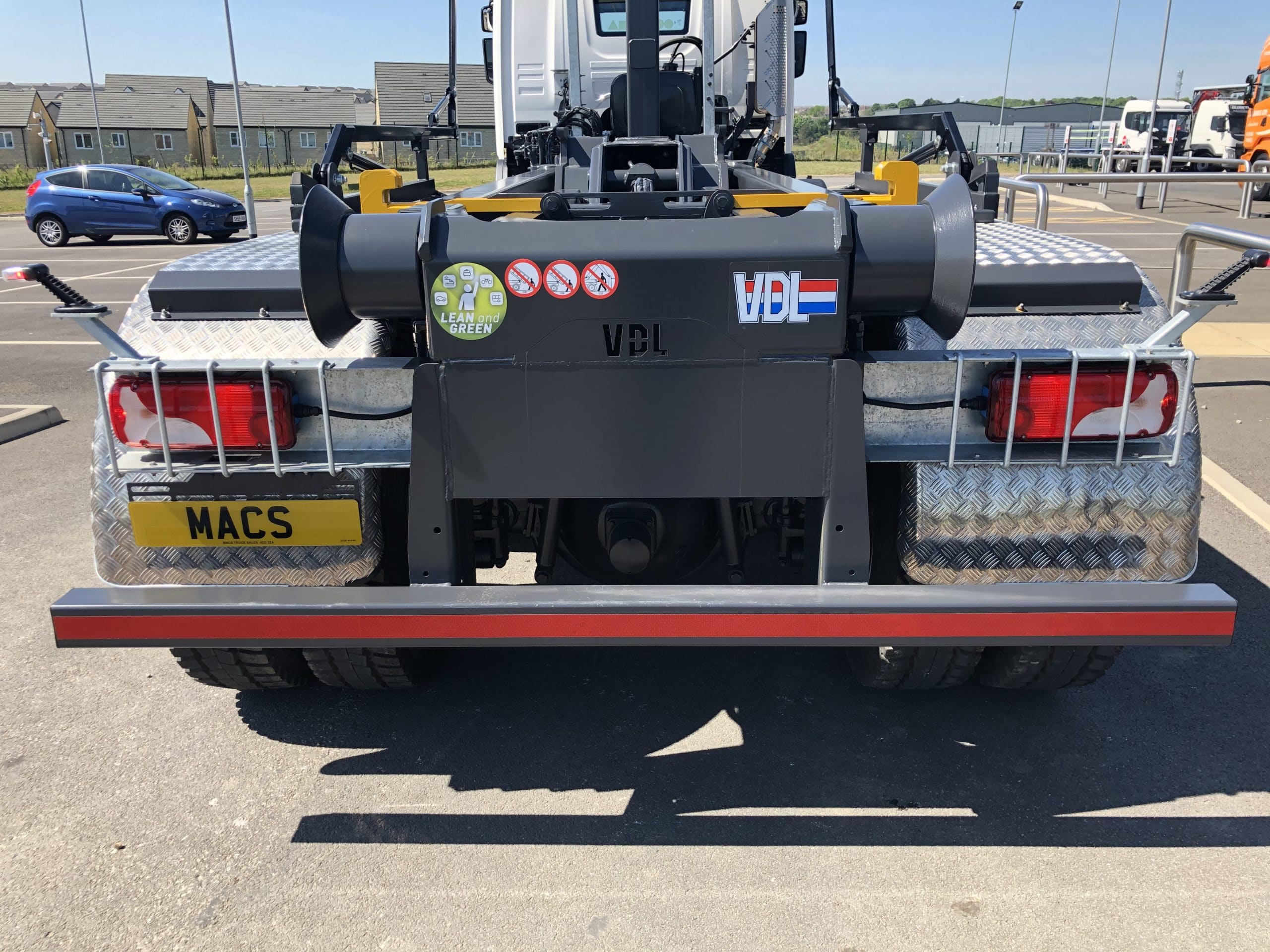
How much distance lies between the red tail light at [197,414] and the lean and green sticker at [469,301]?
0.50m

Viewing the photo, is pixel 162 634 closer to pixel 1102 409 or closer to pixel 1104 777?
pixel 1102 409

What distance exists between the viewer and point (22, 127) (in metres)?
65.8

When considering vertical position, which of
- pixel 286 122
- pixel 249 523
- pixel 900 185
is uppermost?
pixel 286 122

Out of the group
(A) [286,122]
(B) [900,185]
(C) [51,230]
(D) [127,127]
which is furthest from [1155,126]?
(D) [127,127]

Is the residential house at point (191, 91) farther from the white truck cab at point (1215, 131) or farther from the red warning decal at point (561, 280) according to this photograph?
the red warning decal at point (561, 280)

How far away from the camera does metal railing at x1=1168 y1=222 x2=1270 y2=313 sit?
2.67m

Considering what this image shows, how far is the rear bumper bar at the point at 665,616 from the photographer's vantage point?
229 cm

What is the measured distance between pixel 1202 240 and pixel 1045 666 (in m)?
1.85

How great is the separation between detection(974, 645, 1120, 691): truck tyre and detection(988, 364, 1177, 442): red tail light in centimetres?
A: 69

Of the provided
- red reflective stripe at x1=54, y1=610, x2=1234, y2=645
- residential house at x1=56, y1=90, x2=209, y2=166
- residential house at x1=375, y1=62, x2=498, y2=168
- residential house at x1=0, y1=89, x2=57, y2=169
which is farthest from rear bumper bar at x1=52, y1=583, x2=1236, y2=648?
residential house at x1=0, y1=89, x2=57, y2=169

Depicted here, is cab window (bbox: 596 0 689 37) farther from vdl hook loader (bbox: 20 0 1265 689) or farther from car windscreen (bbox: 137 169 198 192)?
car windscreen (bbox: 137 169 198 192)

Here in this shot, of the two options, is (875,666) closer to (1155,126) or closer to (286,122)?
(1155,126)

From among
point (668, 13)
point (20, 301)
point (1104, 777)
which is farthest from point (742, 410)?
point (20, 301)

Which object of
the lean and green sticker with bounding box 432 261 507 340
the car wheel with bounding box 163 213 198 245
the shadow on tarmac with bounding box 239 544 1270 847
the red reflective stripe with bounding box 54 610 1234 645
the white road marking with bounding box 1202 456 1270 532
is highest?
the lean and green sticker with bounding box 432 261 507 340
